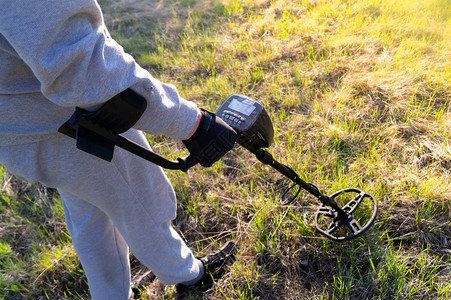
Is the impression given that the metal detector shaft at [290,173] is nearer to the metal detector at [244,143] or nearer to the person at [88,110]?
the metal detector at [244,143]

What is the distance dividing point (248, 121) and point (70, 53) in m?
0.76

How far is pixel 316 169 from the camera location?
2357mm

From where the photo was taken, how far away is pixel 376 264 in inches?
70.2

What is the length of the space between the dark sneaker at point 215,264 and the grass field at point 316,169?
5cm

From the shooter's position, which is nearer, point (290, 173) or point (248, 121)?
point (248, 121)

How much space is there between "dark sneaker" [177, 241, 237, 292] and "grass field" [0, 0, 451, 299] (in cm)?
5

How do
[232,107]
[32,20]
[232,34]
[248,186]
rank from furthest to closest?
[232,34]
[248,186]
[232,107]
[32,20]

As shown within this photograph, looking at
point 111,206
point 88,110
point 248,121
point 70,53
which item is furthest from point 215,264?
point 70,53

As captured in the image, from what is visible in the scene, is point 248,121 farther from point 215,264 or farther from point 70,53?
point 215,264

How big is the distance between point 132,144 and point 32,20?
470mm

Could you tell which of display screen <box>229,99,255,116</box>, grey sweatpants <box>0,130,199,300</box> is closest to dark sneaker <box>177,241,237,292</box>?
grey sweatpants <box>0,130,199,300</box>

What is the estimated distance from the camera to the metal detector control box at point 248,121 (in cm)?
142

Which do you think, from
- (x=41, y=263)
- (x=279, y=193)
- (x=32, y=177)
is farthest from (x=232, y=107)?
(x=41, y=263)

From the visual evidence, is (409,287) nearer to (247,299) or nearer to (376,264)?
(376,264)
